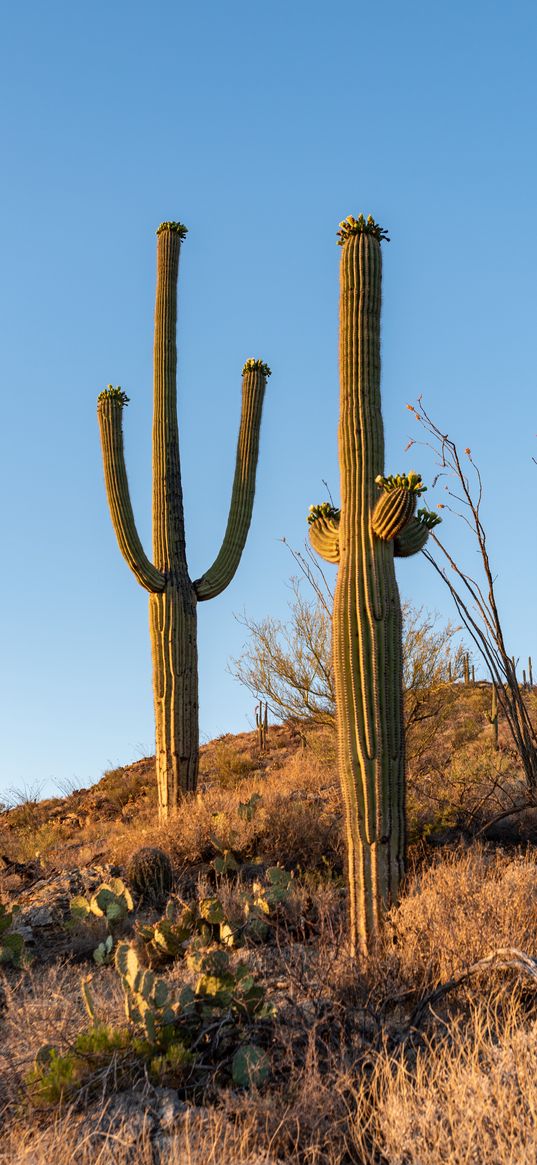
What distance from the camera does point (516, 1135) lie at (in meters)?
4.31

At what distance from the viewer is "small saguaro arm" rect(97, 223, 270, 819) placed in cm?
1275

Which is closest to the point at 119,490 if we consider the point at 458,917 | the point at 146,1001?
the point at 458,917

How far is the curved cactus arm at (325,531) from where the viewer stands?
891 centimetres

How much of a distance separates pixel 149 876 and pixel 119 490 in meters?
5.60

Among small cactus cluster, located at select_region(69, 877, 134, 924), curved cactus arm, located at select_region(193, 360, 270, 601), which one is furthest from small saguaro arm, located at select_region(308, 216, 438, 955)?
curved cactus arm, located at select_region(193, 360, 270, 601)

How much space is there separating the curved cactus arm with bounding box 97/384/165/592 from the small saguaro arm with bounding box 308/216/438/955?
168 inches

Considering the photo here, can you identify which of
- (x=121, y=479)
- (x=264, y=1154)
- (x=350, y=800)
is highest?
(x=121, y=479)

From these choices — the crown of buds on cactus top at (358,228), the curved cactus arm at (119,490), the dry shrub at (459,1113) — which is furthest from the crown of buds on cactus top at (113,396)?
the dry shrub at (459,1113)

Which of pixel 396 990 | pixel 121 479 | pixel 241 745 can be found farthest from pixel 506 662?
pixel 241 745

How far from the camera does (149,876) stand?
9.65 m

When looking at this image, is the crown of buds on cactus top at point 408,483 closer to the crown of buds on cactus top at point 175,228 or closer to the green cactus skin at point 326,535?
the green cactus skin at point 326,535

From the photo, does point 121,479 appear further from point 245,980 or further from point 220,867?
point 245,980

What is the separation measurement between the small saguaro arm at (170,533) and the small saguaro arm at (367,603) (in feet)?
14.0

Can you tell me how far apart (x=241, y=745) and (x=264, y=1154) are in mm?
18897
